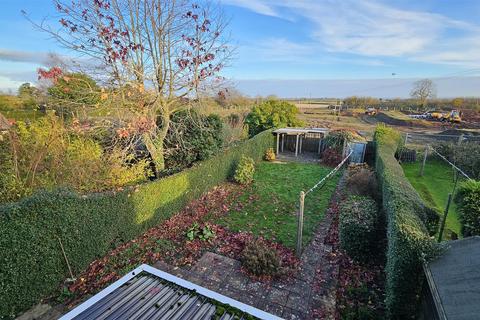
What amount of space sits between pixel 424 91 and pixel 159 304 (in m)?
56.7

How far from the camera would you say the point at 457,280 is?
255 centimetres

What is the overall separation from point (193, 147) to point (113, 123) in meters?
2.75

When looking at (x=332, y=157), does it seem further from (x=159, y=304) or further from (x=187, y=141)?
(x=159, y=304)

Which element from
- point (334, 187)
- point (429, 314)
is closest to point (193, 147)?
point (334, 187)

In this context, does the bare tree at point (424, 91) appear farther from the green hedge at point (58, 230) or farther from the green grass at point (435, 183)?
the green hedge at point (58, 230)

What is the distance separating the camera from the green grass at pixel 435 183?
8000 millimetres

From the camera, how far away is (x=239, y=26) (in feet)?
25.5

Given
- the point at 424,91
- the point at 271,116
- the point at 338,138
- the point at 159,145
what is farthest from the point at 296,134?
the point at 424,91

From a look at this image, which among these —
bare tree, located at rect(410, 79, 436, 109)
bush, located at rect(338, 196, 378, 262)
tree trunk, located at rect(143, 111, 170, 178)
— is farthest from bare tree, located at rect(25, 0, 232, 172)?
bare tree, located at rect(410, 79, 436, 109)

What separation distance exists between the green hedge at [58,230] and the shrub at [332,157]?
33.7ft

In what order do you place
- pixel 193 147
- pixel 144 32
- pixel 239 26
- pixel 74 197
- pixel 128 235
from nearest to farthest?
pixel 74 197
pixel 128 235
pixel 144 32
pixel 239 26
pixel 193 147

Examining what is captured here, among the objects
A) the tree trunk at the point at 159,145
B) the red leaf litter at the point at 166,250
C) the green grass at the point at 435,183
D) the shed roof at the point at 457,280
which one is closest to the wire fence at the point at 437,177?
the green grass at the point at 435,183

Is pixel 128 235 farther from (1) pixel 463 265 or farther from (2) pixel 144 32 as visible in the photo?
(1) pixel 463 265

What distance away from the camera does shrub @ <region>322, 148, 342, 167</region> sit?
13.8 metres
